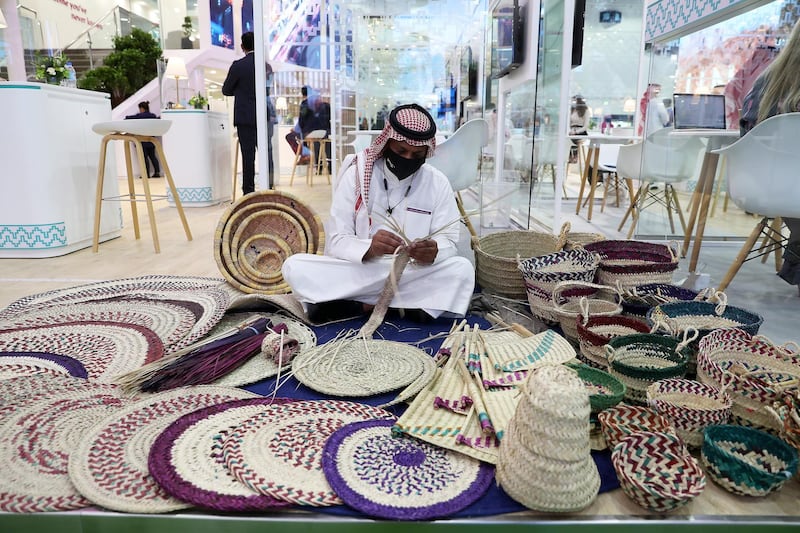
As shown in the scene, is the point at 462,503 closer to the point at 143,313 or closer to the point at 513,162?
the point at 143,313

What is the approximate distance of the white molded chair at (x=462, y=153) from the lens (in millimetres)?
3812

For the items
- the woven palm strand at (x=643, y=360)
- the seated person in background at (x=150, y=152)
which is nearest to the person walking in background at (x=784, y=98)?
the woven palm strand at (x=643, y=360)

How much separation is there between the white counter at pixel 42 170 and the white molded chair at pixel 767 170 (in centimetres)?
386

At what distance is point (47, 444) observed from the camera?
1326mm

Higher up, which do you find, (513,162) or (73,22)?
(73,22)

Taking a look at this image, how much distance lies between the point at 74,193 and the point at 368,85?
8.34ft

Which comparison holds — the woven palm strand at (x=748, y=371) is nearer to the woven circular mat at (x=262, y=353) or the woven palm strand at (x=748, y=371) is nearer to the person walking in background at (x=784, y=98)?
the woven circular mat at (x=262, y=353)

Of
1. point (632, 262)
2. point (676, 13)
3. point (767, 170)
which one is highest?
point (676, 13)

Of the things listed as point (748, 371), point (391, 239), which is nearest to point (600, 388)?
point (748, 371)

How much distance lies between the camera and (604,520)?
1.13 m

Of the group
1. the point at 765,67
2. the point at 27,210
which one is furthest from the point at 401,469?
the point at 27,210

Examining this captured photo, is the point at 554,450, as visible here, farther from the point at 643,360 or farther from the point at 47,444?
the point at 47,444

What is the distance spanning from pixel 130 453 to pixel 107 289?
5.42 feet

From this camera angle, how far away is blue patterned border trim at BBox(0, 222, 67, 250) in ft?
11.8
